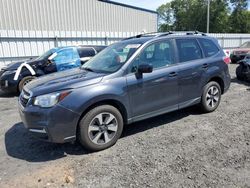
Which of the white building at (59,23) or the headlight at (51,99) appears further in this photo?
the white building at (59,23)

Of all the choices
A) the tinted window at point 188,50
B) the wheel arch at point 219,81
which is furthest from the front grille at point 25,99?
the wheel arch at point 219,81

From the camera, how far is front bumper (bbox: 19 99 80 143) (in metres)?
3.43

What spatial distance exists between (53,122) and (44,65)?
16.7ft

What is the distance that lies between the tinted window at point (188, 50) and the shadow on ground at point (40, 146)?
1.30m

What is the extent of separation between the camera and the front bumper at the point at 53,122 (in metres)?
3.43

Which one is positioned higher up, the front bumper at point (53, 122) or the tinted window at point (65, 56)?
the tinted window at point (65, 56)

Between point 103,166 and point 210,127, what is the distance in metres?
2.32

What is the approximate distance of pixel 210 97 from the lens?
5.31 m

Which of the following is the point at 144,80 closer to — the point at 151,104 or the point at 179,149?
the point at 151,104

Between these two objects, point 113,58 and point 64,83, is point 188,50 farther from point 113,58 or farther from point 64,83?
point 64,83

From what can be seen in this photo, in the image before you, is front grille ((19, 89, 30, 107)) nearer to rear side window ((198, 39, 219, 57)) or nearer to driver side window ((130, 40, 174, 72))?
driver side window ((130, 40, 174, 72))

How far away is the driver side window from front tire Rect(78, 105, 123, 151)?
33.6 inches

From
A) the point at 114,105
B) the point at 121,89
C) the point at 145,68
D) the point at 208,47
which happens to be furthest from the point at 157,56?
the point at 208,47

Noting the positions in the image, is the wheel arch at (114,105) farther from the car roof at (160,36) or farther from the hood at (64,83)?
the car roof at (160,36)
